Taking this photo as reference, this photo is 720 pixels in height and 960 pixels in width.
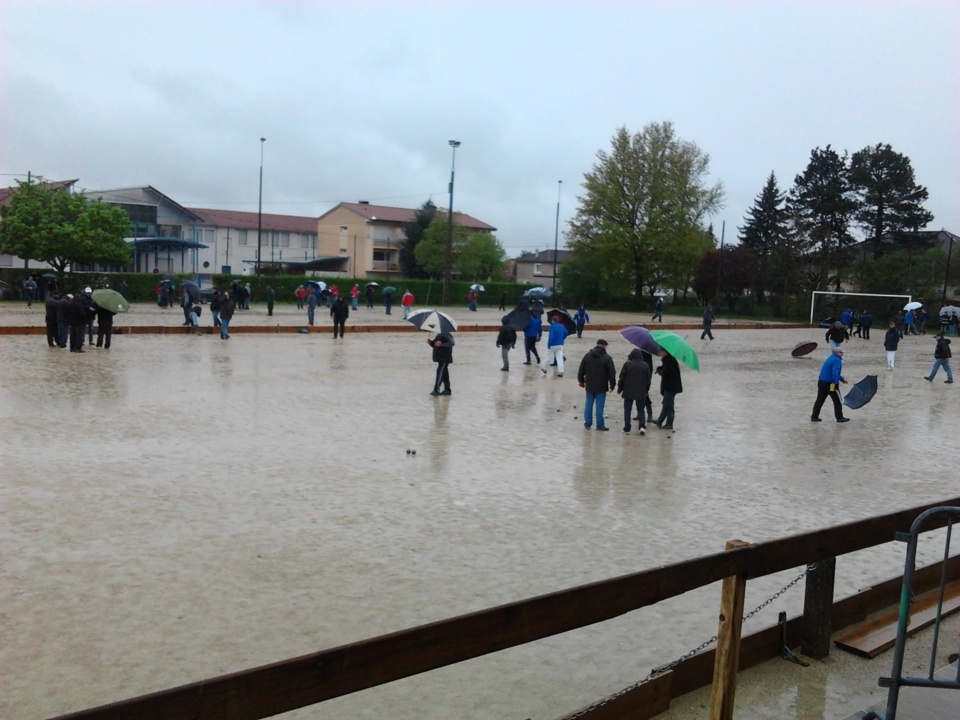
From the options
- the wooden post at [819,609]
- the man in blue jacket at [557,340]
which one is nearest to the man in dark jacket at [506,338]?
the man in blue jacket at [557,340]

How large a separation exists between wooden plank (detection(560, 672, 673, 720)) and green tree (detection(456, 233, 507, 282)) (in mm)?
77827

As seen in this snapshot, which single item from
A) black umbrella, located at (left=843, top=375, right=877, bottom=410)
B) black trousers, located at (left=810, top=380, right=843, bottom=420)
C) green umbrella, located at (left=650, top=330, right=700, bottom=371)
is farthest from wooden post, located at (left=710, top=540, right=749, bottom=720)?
black umbrella, located at (left=843, top=375, right=877, bottom=410)

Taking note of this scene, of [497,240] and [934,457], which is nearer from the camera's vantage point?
[934,457]

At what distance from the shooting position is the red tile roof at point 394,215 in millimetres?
97562

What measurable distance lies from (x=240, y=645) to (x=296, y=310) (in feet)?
148

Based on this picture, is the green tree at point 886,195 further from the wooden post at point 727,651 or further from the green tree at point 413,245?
the wooden post at point 727,651

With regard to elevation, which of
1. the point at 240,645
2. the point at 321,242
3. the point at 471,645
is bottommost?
the point at 240,645

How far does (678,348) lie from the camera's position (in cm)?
1419

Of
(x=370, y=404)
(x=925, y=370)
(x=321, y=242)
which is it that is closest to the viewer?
(x=370, y=404)

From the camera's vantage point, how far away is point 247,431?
43.1 ft

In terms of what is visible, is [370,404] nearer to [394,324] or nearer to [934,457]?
[934,457]

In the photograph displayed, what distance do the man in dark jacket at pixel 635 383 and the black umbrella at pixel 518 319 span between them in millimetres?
8104

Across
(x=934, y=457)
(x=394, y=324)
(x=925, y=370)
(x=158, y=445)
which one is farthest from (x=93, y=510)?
(x=394, y=324)

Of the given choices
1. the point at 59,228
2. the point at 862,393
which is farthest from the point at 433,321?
the point at 59,228
